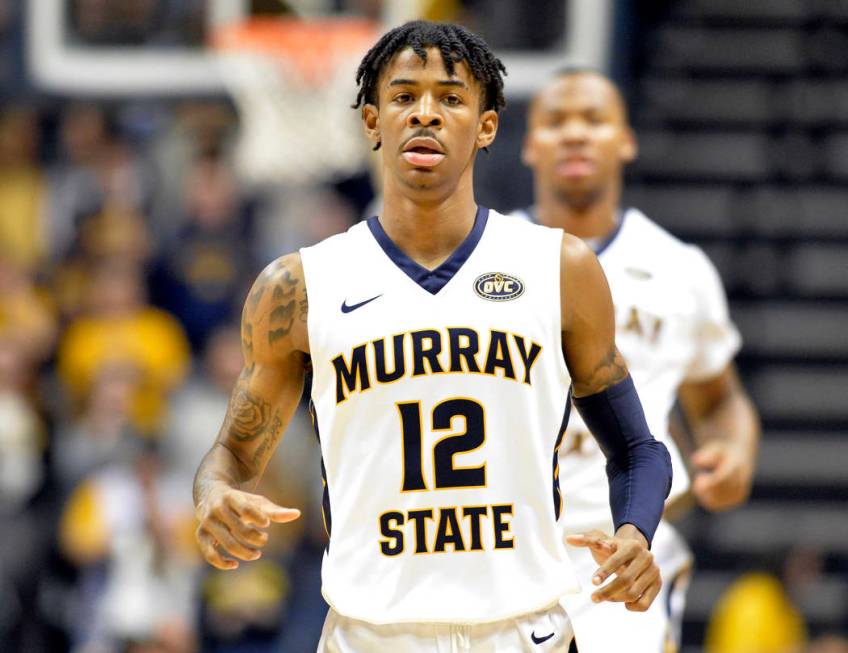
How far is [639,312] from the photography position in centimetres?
515

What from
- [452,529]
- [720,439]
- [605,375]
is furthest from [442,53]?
[720,439]

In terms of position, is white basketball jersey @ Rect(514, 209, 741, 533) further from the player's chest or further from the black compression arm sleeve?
the black compression arm sleeve

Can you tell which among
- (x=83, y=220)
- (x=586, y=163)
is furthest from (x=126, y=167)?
(x=586, y=163)

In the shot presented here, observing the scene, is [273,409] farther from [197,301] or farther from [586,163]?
[197,301]

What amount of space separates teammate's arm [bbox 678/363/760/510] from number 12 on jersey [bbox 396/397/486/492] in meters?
1.68

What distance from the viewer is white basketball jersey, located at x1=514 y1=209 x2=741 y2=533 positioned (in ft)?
16.3

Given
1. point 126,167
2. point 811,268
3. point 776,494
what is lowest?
point 776,494

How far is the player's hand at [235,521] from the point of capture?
3.47 metres

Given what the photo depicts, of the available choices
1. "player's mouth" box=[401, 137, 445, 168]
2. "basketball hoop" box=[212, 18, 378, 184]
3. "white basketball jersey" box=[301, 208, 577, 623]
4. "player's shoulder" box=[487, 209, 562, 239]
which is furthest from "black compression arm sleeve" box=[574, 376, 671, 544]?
"basketball hoop" box=[212, 18, 378, 184]

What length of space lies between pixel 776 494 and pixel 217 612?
403 cm

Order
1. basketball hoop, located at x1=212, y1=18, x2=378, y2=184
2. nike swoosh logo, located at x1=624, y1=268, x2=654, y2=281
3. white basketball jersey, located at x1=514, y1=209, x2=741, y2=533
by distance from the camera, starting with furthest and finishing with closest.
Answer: basketball hoop, located at x1=212, y1=18, x2=378, y2=184 < nike swoosh logo, located at x1=624, y1=268, x2=654, y2=281 < white basketball jersey, located at x1=514, y1=209, x2=741, y2=533

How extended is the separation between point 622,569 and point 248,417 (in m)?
0.99

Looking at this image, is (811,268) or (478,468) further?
(811,268)

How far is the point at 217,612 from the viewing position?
344 inches
